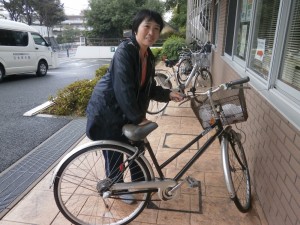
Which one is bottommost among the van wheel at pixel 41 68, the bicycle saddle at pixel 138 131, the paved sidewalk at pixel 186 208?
the van wheel at pixel 41 68

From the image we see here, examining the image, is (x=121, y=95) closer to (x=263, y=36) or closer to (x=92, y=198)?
(x=92, y=198)

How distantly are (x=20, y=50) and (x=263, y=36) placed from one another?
363 inches

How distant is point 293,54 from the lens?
6.74 feet

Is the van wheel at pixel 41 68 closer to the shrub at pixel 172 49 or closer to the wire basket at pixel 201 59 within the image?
the shrub at pixel 172 49

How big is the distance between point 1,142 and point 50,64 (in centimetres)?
855

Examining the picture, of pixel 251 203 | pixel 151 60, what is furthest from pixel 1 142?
pixel 251 203

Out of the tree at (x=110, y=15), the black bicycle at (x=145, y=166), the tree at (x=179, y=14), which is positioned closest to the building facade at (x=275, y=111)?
the black bicycle at (x=145, y=166)

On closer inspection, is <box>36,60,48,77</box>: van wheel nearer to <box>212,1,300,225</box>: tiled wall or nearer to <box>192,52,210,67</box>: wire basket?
<box>192,52,210,67</box>: wire basket

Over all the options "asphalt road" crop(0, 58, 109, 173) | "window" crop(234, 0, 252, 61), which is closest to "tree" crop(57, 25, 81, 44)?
"asphalt road" crop(0, 58, 109, 173)

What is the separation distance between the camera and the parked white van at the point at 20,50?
30.0 feet

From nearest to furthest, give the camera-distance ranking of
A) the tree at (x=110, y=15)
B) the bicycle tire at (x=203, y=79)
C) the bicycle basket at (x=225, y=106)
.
→ the bicycle basket at (x=225, y=106)
the bicycle tire at (x=203, y=79)
the tree at (x=110, y=15)

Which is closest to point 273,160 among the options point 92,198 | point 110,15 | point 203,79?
point 92,198

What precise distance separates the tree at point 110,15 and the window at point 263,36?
27104 millimetres

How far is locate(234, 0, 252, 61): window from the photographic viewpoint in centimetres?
370
